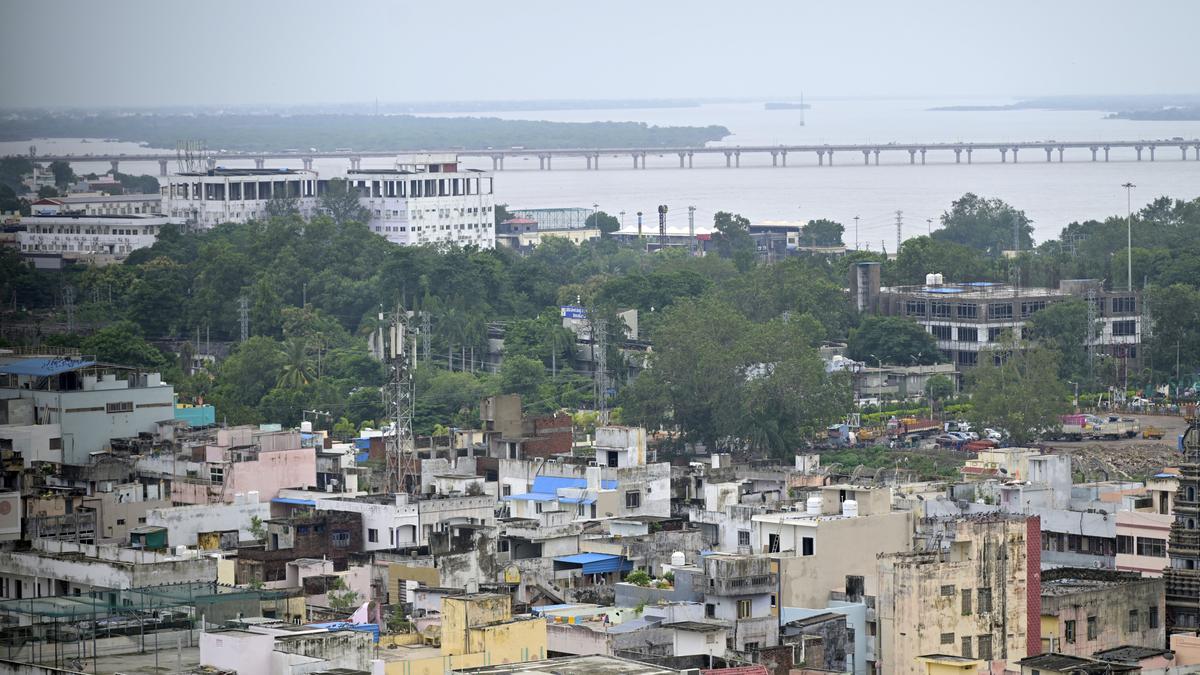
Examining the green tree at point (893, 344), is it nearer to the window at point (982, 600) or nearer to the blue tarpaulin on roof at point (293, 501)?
the blue tarpaulin on roof at point (293, 501)

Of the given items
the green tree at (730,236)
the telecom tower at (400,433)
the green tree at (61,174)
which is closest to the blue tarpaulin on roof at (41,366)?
the telecom tower at (400,433)

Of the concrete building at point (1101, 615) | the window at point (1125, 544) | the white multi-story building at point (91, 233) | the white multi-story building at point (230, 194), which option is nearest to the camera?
the concrete building at point (1101, 615)

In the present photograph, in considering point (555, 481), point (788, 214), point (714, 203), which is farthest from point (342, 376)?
point (714, 203)

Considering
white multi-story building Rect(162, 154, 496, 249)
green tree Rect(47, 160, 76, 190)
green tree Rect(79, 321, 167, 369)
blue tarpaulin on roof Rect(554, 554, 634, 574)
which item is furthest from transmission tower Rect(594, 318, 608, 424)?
green tree Rect(47, 160, 76, 190)

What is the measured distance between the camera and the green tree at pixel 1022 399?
4453cm

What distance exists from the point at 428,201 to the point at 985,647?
2784 inches

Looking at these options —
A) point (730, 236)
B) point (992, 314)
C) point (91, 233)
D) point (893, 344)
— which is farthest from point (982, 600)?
point (730, 236)

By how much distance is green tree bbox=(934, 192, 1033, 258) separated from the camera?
88250 millimetres

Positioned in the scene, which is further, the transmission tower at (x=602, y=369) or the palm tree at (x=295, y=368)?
the palm tree at (x=295, y=368)

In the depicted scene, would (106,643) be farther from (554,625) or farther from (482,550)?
(482,550)

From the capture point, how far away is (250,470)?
32.1 m

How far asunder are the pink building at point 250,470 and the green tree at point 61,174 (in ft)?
252

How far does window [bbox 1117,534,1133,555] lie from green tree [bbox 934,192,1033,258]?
5900 cm

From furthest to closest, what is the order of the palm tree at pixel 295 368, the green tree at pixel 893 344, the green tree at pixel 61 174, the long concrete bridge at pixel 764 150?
the long concrete bridge at pixel 764 150, the green tree at pixel 61 174, the green tree at pixel 893 344, the palm tree at pixel 295 368
